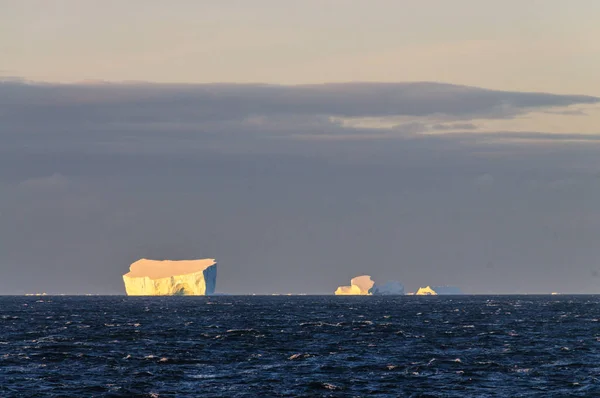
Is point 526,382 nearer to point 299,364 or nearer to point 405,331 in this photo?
point 299,364

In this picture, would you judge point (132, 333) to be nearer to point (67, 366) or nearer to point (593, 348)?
point (67, 366)

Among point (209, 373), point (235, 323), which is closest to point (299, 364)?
point (209, 373)

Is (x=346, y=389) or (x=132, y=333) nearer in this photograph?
(x=346, y=389)

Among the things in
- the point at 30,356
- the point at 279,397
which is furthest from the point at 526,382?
the point at 30,356

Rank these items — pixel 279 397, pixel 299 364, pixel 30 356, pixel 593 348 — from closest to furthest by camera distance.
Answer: pixel 279 397, pixel 299 364, pixel 30 356, pixel 593 348

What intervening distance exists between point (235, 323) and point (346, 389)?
228 feet

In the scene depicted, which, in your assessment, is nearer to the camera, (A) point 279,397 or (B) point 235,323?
(A) point 279,397

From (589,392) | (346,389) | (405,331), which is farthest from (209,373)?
(405,331)

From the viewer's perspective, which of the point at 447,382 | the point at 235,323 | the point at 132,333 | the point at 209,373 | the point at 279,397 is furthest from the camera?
the point at 235,323

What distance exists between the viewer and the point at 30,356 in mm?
78625

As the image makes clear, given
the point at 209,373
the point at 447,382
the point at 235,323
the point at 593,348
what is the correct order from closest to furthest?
the point at 447,382
the point at 209,373
the point at 593,348
the point at 235,323

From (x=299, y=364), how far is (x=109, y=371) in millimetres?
13531

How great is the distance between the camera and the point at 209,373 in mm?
68750

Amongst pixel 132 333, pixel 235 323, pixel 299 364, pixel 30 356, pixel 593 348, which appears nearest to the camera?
pixel 299 364
